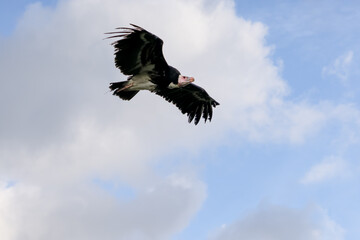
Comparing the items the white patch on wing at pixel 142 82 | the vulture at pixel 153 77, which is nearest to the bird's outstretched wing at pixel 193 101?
the vulture at pixel 153 77

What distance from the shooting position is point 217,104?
26234mm

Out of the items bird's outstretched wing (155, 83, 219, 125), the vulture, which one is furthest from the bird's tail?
bird's outstretched wing (155, 83, 219, 125)

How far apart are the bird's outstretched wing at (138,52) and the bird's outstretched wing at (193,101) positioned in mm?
3173

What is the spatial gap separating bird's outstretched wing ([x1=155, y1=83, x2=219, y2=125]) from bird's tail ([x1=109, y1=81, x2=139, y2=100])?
2.54 meters

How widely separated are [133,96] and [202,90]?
3.49 m

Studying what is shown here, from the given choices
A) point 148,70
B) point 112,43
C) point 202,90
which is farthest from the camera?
point 202,90

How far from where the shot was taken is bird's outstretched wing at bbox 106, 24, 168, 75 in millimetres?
20562

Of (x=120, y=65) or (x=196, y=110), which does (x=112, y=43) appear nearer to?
(x=120, y=65)

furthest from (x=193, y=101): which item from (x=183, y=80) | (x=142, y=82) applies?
(x=142, y=82)

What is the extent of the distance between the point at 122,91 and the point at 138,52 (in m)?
2.05

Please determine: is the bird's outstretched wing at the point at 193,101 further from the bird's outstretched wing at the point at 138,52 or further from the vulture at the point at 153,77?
the bird's outstretched wing at the point at 138,52

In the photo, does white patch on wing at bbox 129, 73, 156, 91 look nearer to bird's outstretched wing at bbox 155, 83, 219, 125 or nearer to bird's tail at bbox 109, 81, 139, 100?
bird's tail at bbox 109, 81, 139, 100

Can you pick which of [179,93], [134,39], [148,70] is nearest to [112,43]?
[134,39]

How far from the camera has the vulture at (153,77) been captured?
20891mm
